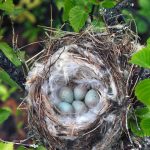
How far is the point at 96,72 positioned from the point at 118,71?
12 centimetres

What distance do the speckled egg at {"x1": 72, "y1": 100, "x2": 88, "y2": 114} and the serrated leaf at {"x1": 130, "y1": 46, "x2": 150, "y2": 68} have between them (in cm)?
63

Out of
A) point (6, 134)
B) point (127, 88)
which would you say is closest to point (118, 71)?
point (127, 88)

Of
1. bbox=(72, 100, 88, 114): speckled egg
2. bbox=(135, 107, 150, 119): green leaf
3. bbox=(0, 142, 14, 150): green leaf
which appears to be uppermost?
bbox=(135, 107, 150, 119): green leaf

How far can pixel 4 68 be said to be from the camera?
9.43ft

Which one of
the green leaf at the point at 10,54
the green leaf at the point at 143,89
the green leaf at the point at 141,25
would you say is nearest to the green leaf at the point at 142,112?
the green leaf at the point at 143,89

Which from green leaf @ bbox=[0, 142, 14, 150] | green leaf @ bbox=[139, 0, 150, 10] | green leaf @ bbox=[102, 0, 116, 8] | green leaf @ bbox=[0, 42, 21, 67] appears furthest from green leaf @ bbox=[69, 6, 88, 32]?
green leaf @ bbox=[139, 0, 150, 10]

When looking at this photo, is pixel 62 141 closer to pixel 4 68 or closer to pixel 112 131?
pixel 112 131

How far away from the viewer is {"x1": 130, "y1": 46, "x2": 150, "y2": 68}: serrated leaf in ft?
7.59

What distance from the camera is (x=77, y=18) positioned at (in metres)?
2.75

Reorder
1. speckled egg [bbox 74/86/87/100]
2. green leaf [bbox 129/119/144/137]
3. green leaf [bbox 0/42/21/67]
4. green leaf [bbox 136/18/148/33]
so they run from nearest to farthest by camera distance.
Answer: green leaf [bbox 129/119/144/137]
green leaf [bbox 0/42/21/67]
speckled egg [bbox 74/86/87/100]
green leaf [bbox 136/18/148/33]

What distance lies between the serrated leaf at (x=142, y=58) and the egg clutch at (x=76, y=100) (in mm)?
571

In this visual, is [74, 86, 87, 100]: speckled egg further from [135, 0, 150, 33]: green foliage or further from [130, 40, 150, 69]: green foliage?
[135, 0, 150, 33]: green foliage

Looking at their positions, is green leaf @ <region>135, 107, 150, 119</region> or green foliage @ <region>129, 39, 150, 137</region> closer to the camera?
→ green foliage @ <region>129, 39, 150, 137</region>

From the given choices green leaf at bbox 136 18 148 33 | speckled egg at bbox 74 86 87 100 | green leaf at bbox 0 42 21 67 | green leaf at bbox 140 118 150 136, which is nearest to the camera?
green leaf at bbox 140 118 150 136
